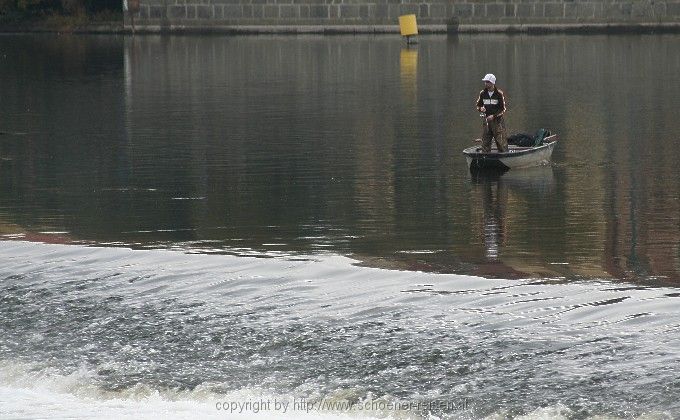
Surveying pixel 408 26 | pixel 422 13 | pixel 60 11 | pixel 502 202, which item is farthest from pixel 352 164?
pixel 60 11

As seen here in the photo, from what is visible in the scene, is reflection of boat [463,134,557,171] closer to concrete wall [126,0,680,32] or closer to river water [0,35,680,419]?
river water [0,35,680,419]

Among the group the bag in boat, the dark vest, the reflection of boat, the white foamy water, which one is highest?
the dark vest

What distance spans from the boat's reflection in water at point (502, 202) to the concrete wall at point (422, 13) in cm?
6663

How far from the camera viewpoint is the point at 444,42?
90750 mm

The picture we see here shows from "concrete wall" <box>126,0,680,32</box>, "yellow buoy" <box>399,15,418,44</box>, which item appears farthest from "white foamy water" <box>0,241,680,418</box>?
"concrete wall" <box>126,0,680,32</box>

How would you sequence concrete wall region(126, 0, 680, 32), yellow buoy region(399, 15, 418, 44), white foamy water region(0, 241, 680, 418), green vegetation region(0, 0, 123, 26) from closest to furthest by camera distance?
1. white foamy water region(0, 241, 680, 418)
2. yellow buoy region(399, 15, 418, 44)
3. concrete wall region(126, 0, 680, 32)
4. green vegetation region(0, 0, 123, 26)

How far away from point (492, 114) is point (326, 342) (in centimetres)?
1329

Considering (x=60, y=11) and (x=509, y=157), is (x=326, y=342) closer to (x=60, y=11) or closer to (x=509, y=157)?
(x=509, y=157)

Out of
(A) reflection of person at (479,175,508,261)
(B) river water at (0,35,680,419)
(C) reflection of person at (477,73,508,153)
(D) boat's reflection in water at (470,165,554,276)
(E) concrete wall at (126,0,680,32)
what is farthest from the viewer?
(E) concrete wall at (126,0,680,32)

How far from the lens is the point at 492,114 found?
30531 millimetres

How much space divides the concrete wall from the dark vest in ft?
223

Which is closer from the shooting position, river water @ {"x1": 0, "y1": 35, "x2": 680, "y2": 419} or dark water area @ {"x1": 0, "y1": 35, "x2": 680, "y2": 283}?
river water @ {"x1": 0, "y1": 35, "x2": 680, "y2": 419}

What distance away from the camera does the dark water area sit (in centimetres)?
2388

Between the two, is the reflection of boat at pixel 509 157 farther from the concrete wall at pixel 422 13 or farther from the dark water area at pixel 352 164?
the concrete wall at pixel 422 13
